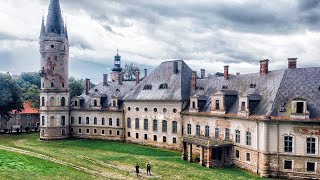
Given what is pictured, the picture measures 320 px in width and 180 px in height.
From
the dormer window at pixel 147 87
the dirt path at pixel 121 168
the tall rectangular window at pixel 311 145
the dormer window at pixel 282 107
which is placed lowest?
the dirt path at pixel 121 168

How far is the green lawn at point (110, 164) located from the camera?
33.3 metres

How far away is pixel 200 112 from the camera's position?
4856 centimetres

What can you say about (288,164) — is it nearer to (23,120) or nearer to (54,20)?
(54,20)

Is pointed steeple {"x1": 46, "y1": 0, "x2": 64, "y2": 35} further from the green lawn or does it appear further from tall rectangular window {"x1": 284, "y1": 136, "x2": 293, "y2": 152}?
tall rectangular window {"x1": 284, "y1": 136, "x2": 293, "y2": 152}

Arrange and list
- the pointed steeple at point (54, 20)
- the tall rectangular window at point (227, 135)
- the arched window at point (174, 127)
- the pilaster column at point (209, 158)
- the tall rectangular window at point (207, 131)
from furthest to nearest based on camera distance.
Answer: the pointed steeple at point (54, 20) → the arched window at point (174, 127) → the tall rectangular window at point (207, 131) → the tall rectangular window at point (227, 135) → the pilaster column at point (209, 158)

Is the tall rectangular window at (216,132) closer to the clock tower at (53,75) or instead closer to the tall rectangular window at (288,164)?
the tall rectangular window at (288,164)

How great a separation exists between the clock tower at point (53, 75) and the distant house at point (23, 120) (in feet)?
60.3

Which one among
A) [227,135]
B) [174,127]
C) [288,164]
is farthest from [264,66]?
[174,127]

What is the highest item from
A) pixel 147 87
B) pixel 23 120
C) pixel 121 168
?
pixel 147 87

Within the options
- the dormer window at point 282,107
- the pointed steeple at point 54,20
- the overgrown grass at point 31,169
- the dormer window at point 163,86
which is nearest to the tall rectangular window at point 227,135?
the dormer window at point 282,107

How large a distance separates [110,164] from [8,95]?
3965 centimetres

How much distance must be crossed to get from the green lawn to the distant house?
3044 cm

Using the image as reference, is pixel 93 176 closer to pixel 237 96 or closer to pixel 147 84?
pixel 237 96

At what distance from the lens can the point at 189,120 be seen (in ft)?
168
